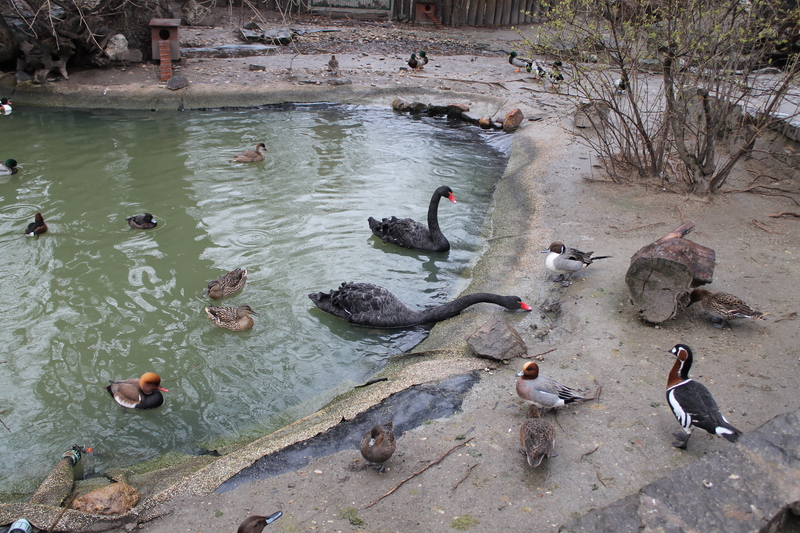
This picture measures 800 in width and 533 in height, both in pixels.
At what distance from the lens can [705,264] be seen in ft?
19.1

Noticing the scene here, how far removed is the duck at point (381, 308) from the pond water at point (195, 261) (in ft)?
0.54

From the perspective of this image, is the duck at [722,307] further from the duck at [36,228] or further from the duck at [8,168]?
the duck at [8,168]

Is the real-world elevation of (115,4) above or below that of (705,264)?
above

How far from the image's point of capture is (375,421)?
15.9ft

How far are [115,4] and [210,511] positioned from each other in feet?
53.3

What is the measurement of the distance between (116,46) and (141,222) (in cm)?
934

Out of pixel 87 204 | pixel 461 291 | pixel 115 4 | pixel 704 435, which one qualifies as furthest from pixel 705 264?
pixel 115 4

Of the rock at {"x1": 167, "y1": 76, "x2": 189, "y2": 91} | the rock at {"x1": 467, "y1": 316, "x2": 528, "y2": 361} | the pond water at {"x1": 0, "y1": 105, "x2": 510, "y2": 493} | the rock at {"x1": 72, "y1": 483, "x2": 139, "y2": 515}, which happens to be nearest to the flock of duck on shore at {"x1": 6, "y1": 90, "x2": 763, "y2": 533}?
the pond water at {"x1": 0, "y1": 105, "x2": 510, "y2": 493}

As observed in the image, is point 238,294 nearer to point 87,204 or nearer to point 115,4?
point 87,204

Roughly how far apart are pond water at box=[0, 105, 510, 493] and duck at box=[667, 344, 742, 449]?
120 inches

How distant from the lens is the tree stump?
18.8ft

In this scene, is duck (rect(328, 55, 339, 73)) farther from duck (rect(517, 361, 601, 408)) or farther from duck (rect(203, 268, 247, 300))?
duck (rect(517, 361, 601, 408))

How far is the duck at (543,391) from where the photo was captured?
4574 mm

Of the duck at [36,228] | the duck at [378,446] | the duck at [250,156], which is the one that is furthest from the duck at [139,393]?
the duck at [250,156]
